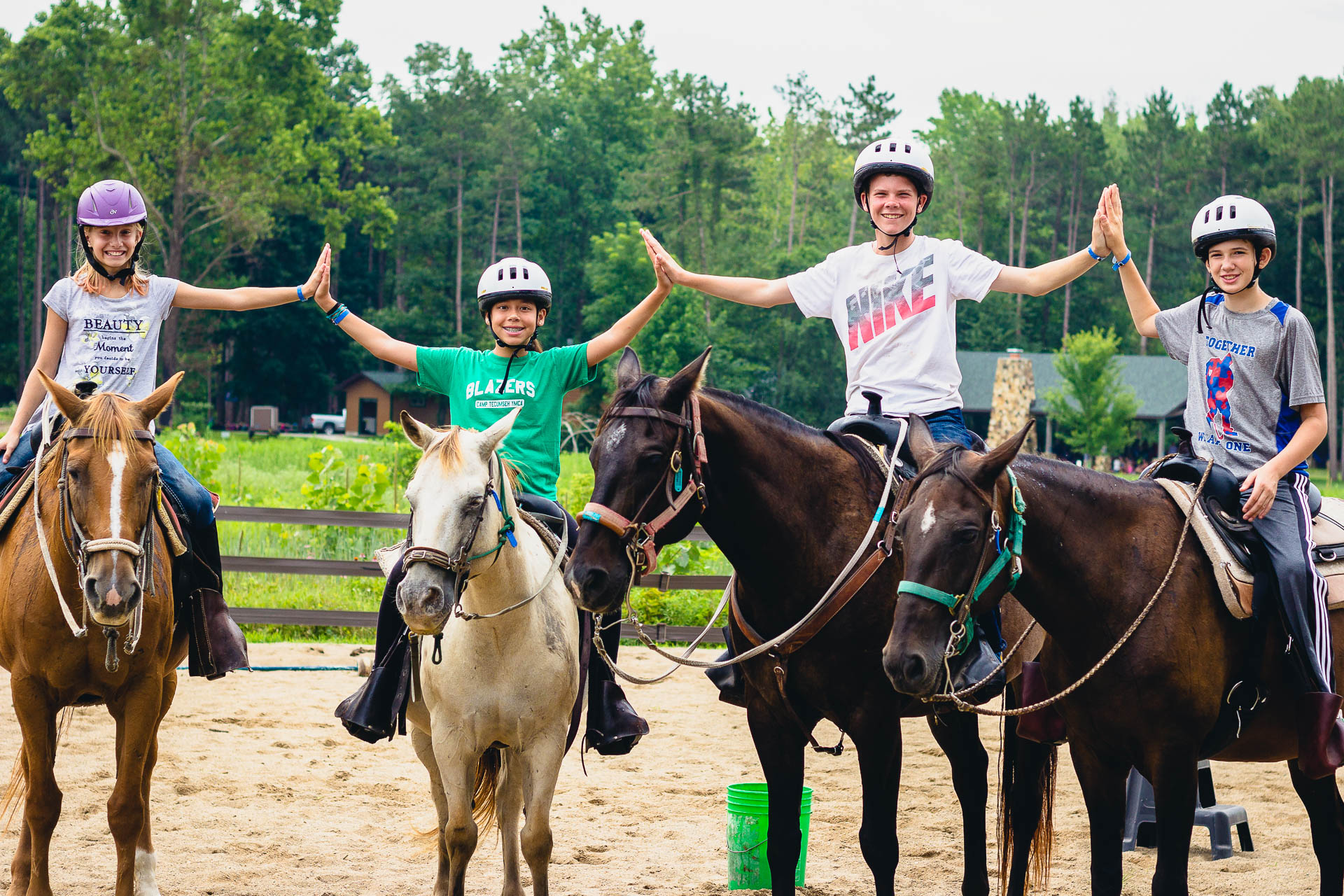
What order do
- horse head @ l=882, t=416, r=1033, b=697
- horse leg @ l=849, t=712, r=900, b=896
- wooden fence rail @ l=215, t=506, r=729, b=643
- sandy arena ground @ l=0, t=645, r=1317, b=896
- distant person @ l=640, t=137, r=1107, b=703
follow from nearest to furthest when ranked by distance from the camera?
horse head @ l=882, t=416, r=1033, b=697 → horse leg @ l=849, t=712, r=900, b=896 → distant person @ l=640, t=137, r=1107, b=703 → sandy arena ground @ l=0, t=645, r=1317, b=896 → wooden fence rail @ l=215, t=506, r=729, b=643

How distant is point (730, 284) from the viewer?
510cm

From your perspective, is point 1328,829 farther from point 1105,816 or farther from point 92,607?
point 92,607

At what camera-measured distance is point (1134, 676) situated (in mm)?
3990

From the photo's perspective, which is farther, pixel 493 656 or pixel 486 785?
pixel 486 785

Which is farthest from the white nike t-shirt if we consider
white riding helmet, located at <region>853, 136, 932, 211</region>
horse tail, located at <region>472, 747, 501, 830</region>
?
horse tail, located at <region>472, 747, 501, 830</region>

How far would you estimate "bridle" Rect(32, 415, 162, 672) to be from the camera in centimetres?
433

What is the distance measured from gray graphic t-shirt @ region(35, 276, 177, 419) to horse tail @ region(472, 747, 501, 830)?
2220 mm

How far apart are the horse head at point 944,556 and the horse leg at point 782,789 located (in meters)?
0.94

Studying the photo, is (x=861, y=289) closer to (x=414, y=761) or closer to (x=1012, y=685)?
(x=1012, y=685)

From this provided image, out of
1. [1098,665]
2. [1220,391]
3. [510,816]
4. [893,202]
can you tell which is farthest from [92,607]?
[1220,391]

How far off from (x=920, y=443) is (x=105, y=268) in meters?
3.71

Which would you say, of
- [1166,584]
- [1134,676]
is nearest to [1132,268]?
[1166,584]

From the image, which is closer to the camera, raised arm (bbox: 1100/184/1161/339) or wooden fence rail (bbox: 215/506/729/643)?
raised arm (bbox: 1100/184/1161/339)

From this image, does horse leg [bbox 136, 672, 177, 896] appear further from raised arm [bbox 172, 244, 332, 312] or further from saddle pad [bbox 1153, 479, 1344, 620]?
saddle pad [bbox 1153, 479, 1344, 620]
